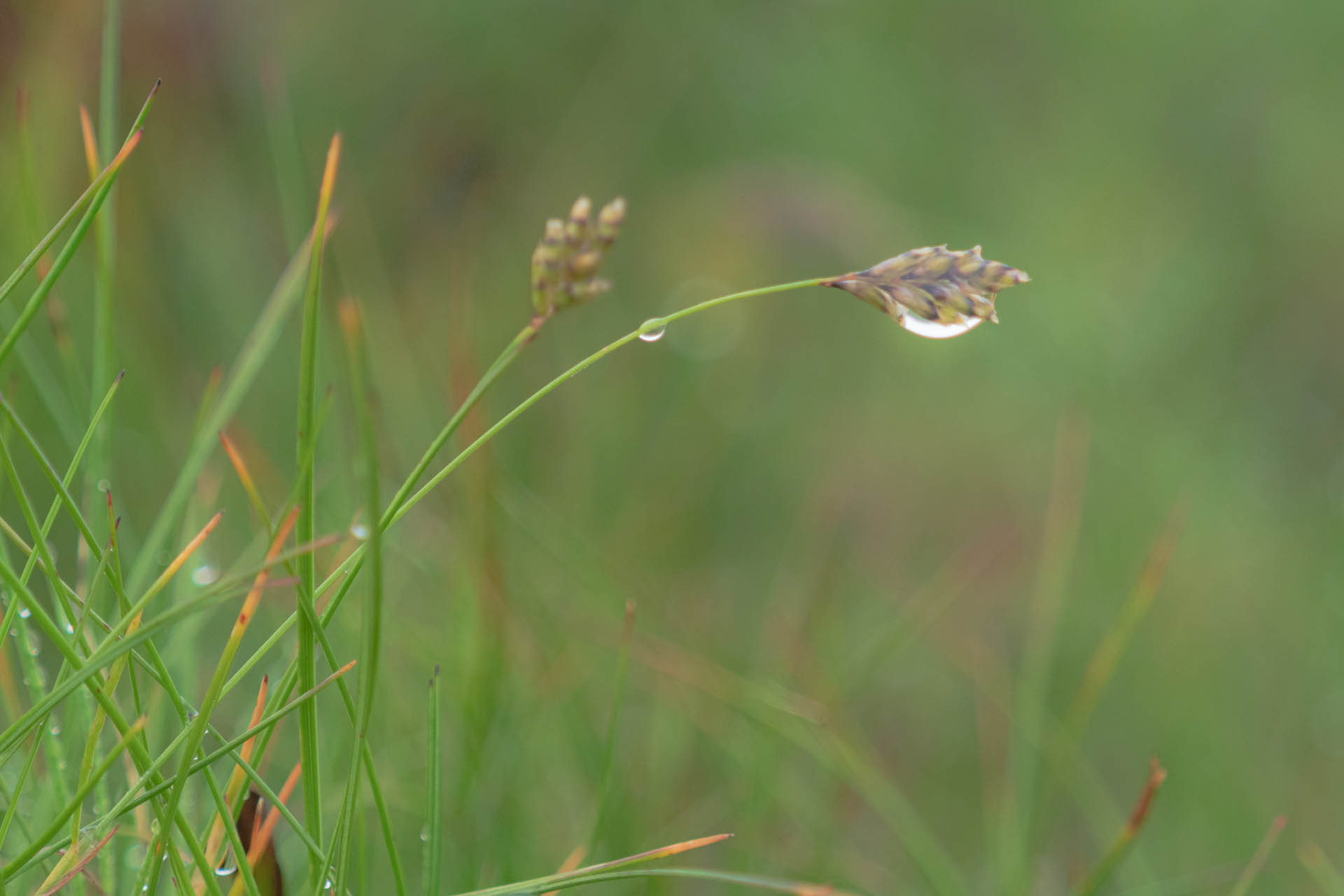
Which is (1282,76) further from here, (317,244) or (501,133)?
(317,244)

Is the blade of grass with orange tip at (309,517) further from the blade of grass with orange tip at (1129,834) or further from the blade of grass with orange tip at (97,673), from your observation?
the blade of grass with orange tip at (1129,834)

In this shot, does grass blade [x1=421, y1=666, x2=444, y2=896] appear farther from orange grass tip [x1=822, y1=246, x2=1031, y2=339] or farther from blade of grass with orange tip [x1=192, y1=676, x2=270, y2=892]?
orange grass tip [x1=822, y1=246, x2=1031, y2=339]

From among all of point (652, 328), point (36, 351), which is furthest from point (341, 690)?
point (36, 351)

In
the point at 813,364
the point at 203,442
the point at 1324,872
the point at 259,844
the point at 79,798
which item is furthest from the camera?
the point at 813,364

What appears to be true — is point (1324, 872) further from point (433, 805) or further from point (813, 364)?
point (813, 364)

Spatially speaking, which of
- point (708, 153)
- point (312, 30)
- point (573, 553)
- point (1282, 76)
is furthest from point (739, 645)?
point (1282, 76)
